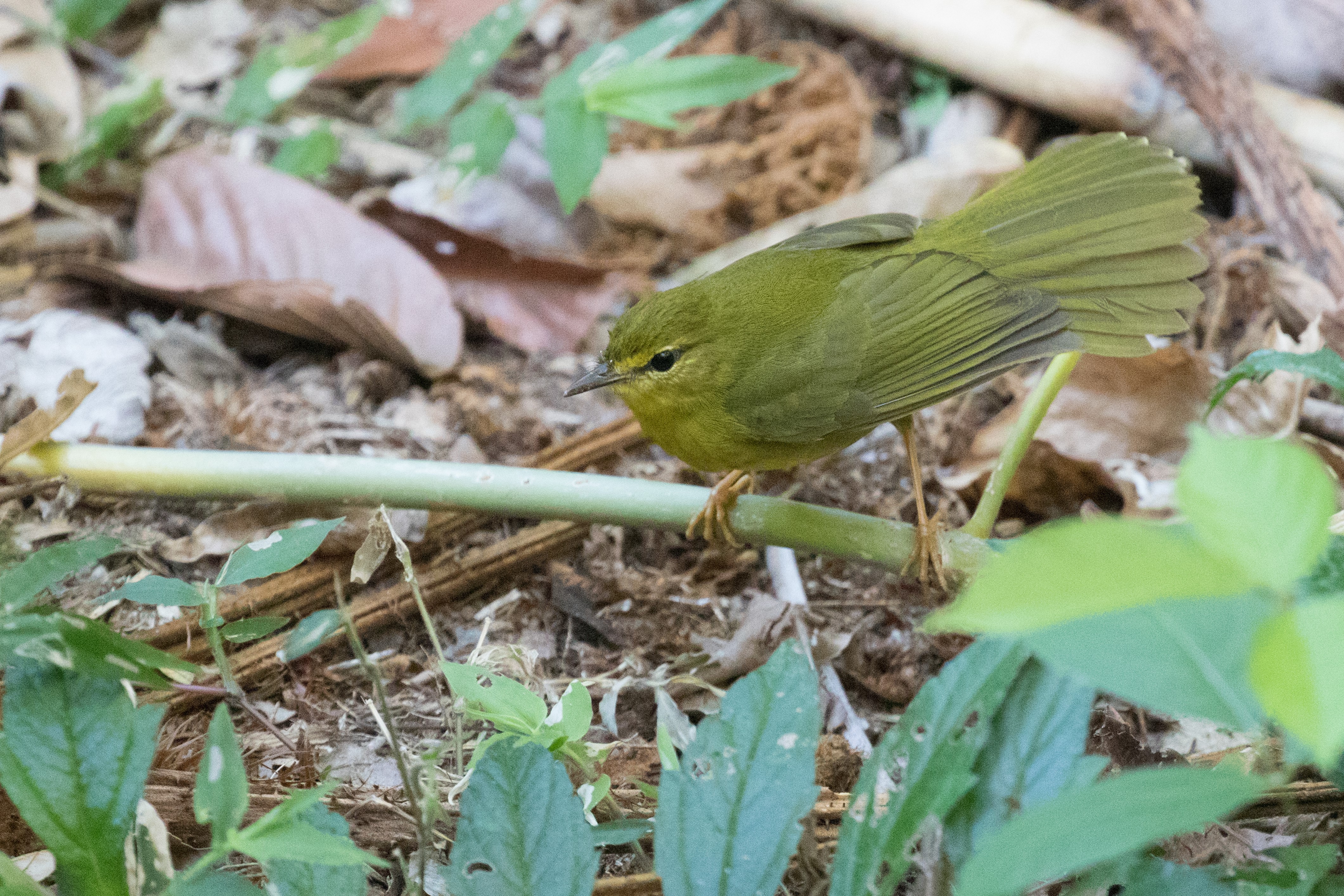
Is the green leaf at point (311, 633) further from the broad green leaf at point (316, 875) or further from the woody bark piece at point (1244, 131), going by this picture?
the woody bark piece at point (1244, 131)

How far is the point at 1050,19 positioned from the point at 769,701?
3666mm

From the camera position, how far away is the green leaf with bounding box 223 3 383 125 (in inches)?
167

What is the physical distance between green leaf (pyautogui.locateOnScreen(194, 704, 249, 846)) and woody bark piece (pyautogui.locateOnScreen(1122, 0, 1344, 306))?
3.32 metres

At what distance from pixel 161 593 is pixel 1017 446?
1.87 meters

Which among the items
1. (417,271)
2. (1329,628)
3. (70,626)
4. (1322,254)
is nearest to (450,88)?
(417,271)

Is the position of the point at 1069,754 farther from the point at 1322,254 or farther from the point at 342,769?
the point at 1322,254

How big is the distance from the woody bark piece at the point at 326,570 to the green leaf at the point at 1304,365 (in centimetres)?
173

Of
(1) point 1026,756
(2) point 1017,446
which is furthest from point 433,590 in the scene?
(1) point 1026,756

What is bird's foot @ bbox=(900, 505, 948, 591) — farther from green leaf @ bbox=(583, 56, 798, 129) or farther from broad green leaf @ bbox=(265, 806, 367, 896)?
green leaf @ bbox=(583, 56, 798, 129)

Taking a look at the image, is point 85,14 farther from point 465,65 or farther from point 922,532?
point 922,532

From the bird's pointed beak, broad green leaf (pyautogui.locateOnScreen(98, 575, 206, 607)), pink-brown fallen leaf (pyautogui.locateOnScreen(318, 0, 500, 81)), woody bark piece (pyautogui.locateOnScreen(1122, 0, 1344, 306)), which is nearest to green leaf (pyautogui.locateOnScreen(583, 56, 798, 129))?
the bird's pointed beak

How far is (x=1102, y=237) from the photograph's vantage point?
2912 mm

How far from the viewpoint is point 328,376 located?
12.1 ft

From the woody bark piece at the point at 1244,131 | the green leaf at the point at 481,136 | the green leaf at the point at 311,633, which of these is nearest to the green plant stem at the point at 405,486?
the green leaf at the point at 311,633
